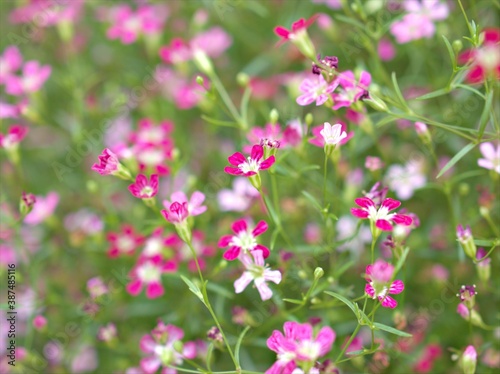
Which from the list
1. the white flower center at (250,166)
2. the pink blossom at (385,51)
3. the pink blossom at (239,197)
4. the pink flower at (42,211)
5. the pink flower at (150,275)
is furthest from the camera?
the pink blossom at (385,51)

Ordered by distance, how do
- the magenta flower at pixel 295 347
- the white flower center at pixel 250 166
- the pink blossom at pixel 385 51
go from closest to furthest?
the magenta flower at pixel 295 347, the white flower center at pixel 250 166, the pink blossom at pixel 385 51

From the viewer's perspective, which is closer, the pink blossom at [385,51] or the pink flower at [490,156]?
the pink flower at [490,156]

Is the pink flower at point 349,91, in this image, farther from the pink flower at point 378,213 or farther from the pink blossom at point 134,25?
the pink blossom at point 134,25

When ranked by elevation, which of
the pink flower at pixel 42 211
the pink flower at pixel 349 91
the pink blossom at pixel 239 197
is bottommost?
the pink flower at pixel 42 211

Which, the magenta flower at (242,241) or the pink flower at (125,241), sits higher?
the magenta flower at (242,241)

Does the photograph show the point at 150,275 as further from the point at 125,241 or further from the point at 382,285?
the point at 382,285

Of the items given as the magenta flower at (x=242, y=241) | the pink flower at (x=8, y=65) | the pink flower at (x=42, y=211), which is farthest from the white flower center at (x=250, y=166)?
the pink flower at (x=8, y=65)

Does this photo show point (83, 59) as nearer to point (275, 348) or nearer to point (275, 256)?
point (275, 256)
